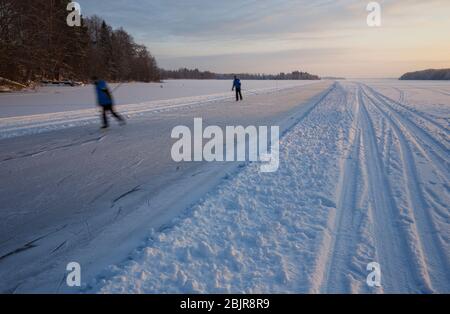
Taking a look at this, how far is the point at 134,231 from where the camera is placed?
11.8ft

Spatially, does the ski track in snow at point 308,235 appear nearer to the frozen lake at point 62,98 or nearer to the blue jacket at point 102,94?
the blue jacket at point 102,94

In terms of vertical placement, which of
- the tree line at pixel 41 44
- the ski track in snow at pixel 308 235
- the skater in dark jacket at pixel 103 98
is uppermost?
the tree line at pixel 41 44

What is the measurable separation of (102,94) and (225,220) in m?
8.22

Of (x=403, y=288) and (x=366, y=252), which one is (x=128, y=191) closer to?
(x=366, y=252)

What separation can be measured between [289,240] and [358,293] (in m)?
0.92

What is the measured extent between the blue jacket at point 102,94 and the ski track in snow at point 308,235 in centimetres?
644

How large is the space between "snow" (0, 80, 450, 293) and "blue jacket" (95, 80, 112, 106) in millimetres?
2979

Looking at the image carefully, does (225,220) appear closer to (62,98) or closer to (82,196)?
(82,196)

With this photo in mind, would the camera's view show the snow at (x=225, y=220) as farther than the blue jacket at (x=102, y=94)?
No

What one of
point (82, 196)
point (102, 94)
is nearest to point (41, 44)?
point (102, 94)

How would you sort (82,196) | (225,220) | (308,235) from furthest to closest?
(82,196) → (225,220) → (308,235)

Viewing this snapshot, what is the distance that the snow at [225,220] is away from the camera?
2773 mm

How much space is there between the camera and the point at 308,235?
3.47m

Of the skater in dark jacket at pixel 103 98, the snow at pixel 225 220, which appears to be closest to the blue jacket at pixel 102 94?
the skater in dark jacket at pixel 103 98
